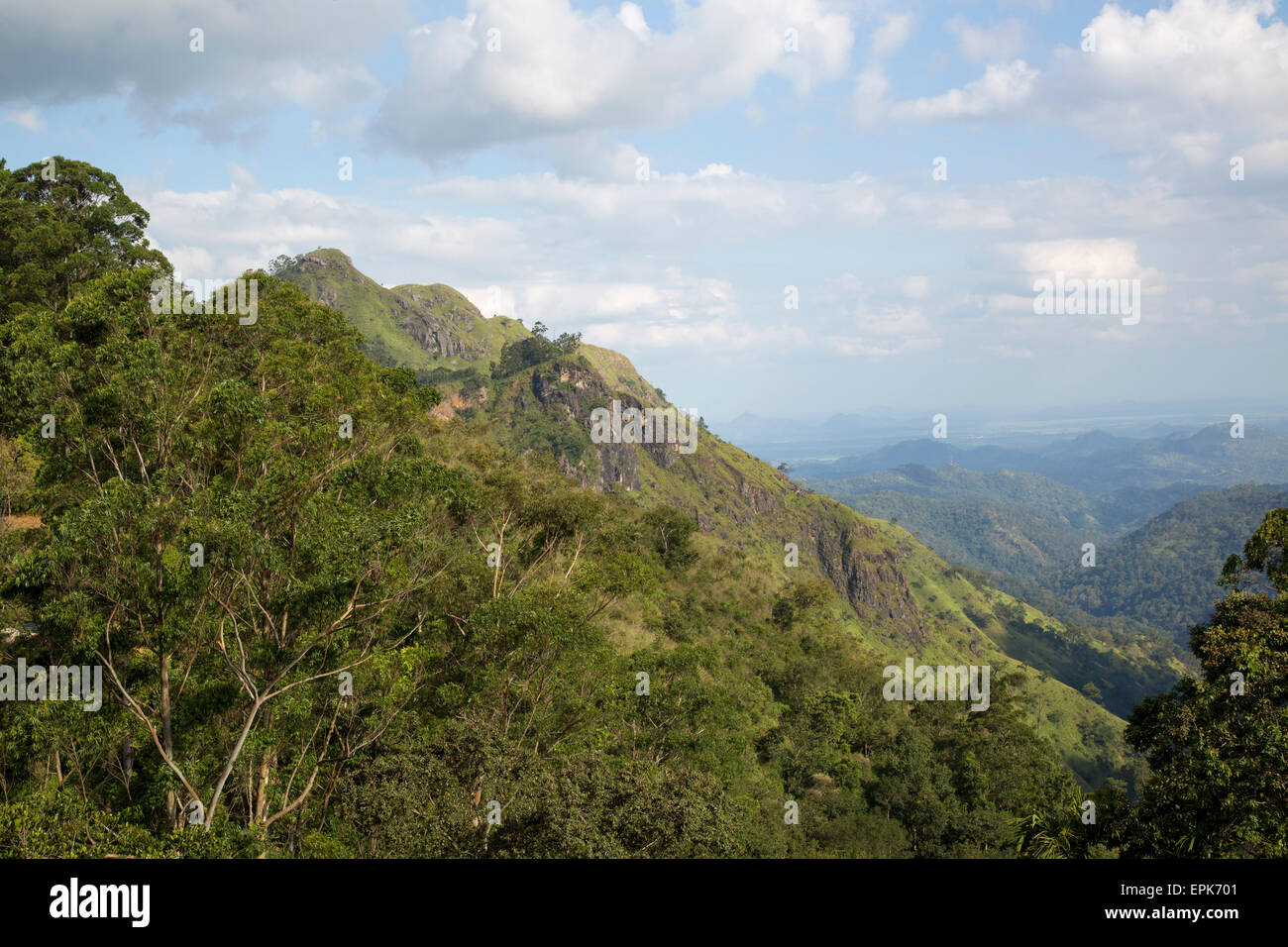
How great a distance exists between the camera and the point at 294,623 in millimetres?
15117

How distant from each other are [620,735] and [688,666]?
10.9ft

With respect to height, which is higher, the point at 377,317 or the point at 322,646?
the point at 377,317

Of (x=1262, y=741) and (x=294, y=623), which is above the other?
(x=294, y=623)

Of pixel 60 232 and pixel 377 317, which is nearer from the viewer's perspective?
pixel 60 232

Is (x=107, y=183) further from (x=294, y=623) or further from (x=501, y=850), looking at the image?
(x=501, y=850)

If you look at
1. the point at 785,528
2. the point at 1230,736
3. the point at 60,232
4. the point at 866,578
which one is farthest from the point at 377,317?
the point at 1230,736

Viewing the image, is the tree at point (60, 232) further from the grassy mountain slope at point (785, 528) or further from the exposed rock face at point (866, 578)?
the exposed rock face at point (866, 578)

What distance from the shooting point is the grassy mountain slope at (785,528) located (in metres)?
124

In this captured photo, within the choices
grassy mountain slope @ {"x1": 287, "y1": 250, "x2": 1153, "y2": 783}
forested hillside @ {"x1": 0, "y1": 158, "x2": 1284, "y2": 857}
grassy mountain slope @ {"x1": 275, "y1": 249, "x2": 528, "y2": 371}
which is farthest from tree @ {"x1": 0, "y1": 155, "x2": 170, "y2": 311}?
grassy mountain slope @ {"x1": 275, "y1": 249, "x2": 528, "y2": 371}

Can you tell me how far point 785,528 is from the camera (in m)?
161

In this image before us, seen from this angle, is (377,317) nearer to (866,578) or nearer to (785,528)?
(785,528)

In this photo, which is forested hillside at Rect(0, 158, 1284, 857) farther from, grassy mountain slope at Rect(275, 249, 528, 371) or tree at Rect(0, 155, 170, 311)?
grassy mountain slope at Rect(275, 249, 528, 371)
